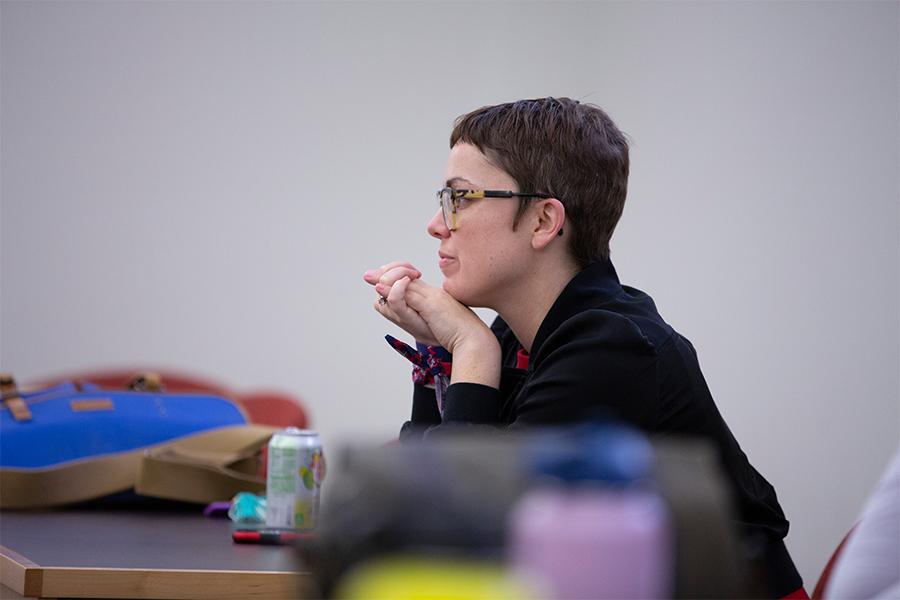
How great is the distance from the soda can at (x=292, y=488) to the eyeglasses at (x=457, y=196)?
427 millimetres

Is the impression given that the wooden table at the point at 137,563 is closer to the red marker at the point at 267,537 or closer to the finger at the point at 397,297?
the red marker at the point at 267,537

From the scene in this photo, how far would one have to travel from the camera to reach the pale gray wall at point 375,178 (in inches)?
139

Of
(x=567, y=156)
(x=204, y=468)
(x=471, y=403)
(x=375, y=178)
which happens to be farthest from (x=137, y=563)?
(x=375, y=178)

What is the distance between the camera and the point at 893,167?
3469 mm

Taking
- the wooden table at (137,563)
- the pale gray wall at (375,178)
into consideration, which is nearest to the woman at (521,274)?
the wooden table at (137,563)

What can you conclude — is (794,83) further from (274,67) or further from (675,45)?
(274,67)

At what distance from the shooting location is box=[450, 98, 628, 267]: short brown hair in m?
1.73

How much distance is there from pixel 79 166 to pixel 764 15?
2425mm

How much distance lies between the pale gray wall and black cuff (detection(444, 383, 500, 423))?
2.17 metres

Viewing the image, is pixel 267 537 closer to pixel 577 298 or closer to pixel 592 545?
pixel 577 298

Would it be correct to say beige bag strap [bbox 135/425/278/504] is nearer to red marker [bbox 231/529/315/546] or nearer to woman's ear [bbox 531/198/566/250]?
red marker [bbox 231/529/315/546]

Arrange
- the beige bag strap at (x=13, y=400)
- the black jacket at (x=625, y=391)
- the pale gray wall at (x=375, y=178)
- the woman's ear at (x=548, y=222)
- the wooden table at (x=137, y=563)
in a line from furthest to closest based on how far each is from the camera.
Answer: the pale gray wall at (x=375, y=178)
the beige bag strap at (x=13, y=400)
the woman's ear at (x=548, y=222)
the black jacket at (x=625, y=391)
the wooden table at (x=137, y=563)

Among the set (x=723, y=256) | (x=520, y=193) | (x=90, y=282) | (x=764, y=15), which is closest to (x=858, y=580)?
(x=520, y=193)

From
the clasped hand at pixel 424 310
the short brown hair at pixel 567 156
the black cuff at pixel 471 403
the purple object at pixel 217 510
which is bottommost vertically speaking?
the purple object at pixel 217 510
